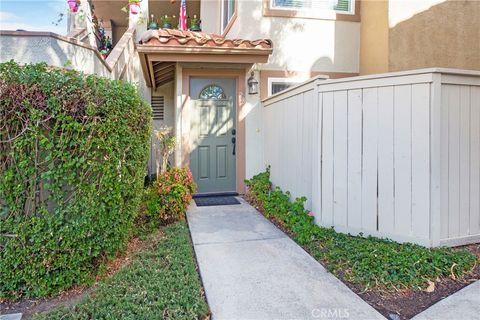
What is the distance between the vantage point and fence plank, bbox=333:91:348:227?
4043mm

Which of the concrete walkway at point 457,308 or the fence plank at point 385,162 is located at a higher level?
the fence plank at point 385,162

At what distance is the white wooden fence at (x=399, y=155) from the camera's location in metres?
3.46

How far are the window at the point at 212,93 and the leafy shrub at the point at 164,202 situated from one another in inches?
84.4

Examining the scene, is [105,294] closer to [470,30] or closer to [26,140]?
[26,140]

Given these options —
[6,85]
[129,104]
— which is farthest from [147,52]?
[6,85]

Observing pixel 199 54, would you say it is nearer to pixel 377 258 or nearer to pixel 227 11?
pixel 227 11

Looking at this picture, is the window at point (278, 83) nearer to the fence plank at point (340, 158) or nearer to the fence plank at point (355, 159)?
the fence plank at point (340, 158)

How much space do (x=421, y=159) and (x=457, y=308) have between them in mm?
1580

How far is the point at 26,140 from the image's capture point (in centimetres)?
258

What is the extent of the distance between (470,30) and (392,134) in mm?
4160

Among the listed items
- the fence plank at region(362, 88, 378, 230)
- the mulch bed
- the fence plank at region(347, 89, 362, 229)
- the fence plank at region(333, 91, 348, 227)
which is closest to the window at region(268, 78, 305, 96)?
the fence plank at region(333, 91, 348, 227)

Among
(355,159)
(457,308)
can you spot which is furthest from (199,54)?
(457,308)

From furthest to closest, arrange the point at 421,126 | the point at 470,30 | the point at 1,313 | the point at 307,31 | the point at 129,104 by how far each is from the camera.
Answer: the point at 307,31 → the point at 470,30 → the point at 421,126 → the point at 129,104 → the point at 1,313

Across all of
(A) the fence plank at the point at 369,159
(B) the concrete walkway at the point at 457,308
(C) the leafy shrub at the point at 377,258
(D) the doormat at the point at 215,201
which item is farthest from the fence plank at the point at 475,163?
(D) the doormat at the point at 215,201
